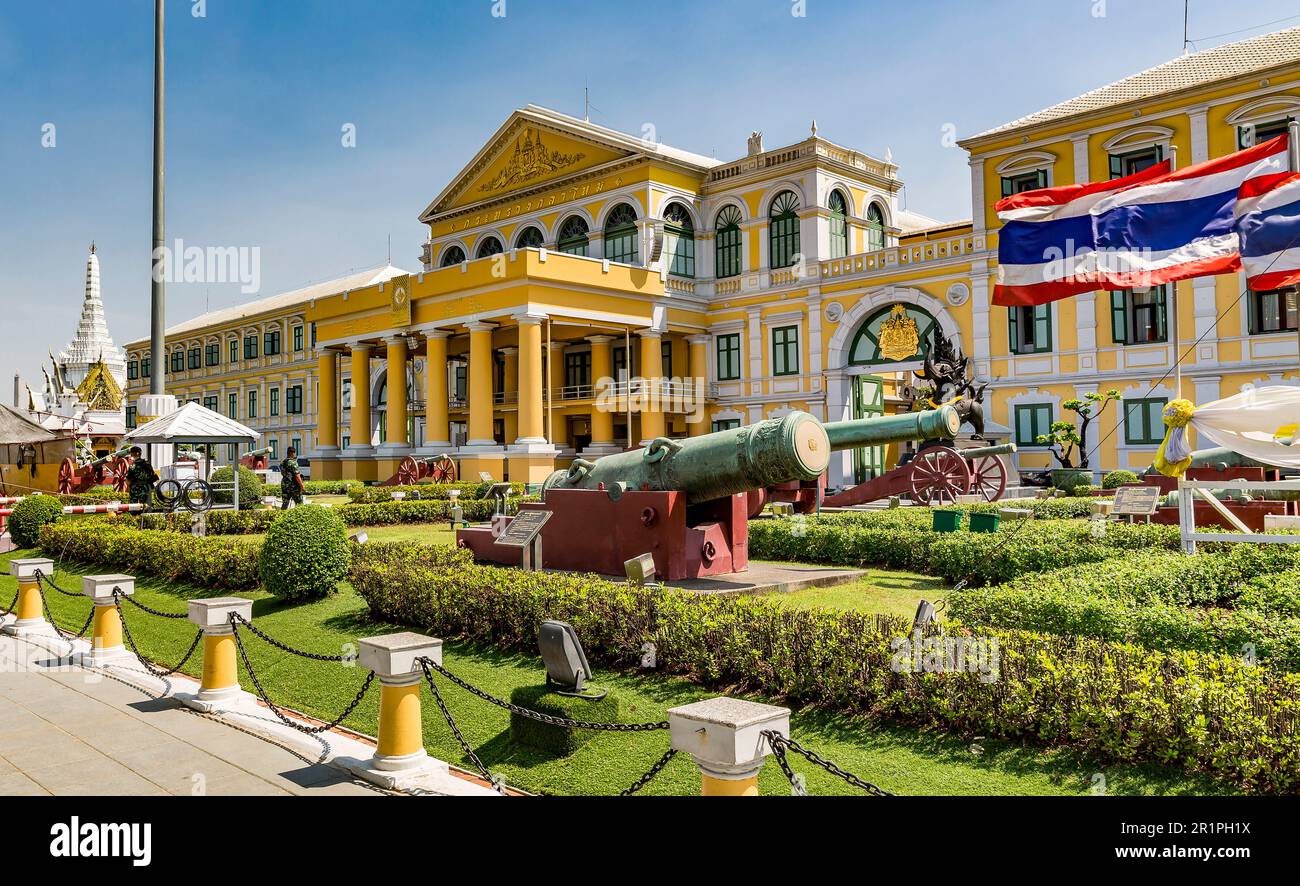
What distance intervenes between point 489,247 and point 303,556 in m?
31.3

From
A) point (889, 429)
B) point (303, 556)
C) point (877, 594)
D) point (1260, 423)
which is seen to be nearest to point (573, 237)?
point (889, 429)

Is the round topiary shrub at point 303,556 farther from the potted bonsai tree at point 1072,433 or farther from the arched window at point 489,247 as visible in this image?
the arched window at point 489,247

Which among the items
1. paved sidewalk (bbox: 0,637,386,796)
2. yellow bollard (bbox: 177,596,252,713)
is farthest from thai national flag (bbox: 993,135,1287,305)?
paved sidewalk (bbox: 0,637,386,796)

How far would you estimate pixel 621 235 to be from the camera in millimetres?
35031

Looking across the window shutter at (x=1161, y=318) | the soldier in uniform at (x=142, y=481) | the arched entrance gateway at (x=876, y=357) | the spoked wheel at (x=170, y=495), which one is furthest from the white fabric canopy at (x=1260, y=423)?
the soldier in uniform at (x=142, y=481)

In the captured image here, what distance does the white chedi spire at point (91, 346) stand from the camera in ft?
216

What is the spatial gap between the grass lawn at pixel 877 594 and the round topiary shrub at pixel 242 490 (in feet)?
51.3

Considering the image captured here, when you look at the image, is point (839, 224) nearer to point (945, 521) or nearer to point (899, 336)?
point (899, 336)

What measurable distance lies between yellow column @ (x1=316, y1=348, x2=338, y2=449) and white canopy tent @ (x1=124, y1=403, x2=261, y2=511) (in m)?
19.6

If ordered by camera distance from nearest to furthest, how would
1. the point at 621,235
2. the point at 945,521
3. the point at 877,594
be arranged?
the point at 877,594, the point at 945,521, the point at 621,235

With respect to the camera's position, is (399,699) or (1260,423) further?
(1260,423)

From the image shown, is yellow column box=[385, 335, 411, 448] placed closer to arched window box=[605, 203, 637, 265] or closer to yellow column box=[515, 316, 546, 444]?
yellow column box=[515, 316, 546, 444]
